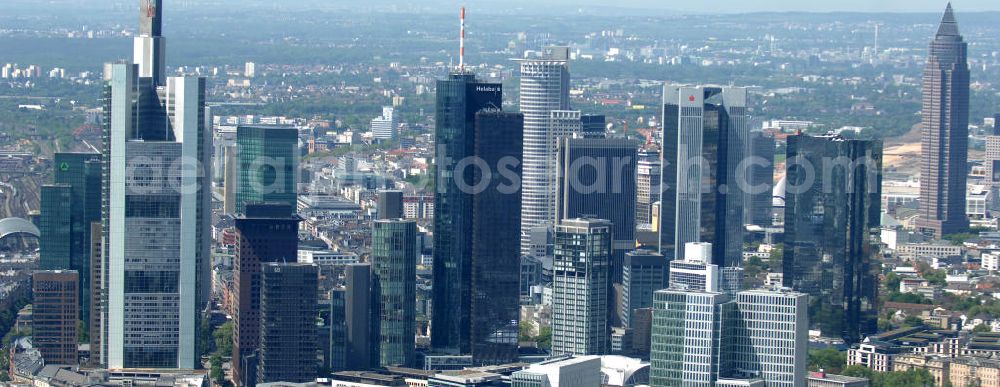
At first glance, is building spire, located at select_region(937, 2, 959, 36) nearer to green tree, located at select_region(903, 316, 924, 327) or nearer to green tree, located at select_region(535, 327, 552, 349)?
green tree, located at select_region(903, 316, 924, 327)

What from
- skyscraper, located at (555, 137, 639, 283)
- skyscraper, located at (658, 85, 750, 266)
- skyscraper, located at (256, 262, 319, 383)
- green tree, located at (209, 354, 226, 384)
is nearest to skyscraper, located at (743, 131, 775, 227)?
skyscraper, located at (658, 85, 750, 266)

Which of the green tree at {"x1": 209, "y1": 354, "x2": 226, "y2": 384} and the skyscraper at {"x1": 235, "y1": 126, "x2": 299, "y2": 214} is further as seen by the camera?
the skyscraper at {"x1": 235, "y1": 126, "x2": 299, "y2": 214}

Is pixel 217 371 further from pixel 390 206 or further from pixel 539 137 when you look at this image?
pixel 539 137

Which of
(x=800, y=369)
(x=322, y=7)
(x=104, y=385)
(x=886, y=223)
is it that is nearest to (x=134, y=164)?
(x=104, y=385)

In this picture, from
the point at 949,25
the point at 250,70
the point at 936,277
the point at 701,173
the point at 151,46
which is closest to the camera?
the point at 151,46

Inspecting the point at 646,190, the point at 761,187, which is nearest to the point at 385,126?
the point at 761,187
